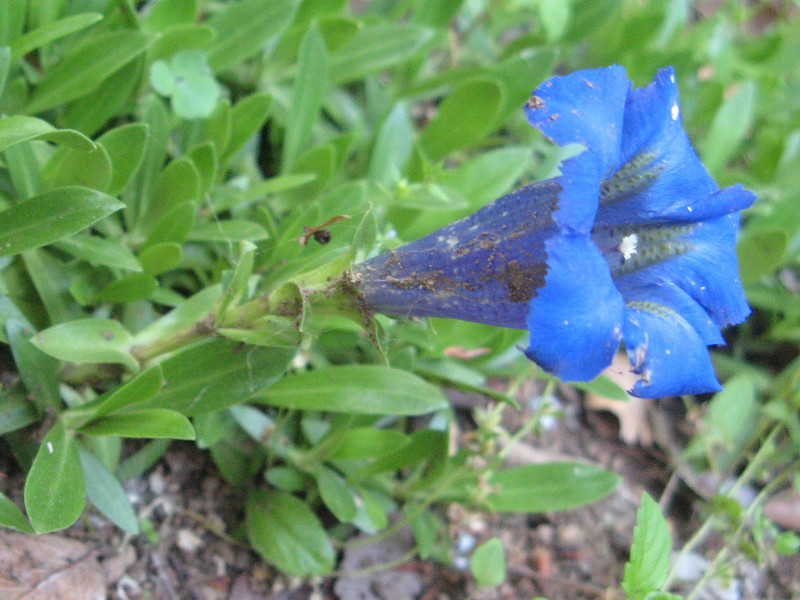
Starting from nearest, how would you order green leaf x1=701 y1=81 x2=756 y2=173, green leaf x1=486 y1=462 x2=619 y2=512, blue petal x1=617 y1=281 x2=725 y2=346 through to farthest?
blue petal x1=617 y1=281 x2=725 y2=346
green leaf x1=486 y1=462 x2=619 y2=512
green leaf x1=701 y1=81 x2=756 y2=173

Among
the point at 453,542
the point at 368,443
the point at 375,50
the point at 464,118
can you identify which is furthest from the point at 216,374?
the point at 375,50

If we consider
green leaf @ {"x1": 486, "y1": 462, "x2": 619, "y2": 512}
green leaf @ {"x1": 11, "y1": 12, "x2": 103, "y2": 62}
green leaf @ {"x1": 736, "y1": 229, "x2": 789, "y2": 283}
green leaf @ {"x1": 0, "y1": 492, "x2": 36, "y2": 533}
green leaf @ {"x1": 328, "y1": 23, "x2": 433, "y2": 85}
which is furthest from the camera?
green leaf @ {"x1": 736, "y1": 229, "x2": 789, "y2": 283}

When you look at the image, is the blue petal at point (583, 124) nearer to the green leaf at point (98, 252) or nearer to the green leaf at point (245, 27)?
the green leaf at point (98, 252)

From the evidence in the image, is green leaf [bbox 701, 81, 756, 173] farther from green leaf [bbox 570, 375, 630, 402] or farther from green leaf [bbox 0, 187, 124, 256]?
green leaf [bbox 0, 187, 124, 256]

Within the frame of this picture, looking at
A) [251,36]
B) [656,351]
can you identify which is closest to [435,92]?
[251,36]

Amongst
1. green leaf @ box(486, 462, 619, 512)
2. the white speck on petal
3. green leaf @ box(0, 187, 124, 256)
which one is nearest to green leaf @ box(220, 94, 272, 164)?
green leaf @ box(0, 187, 124, 256)

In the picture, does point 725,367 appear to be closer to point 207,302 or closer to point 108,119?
point 207,302

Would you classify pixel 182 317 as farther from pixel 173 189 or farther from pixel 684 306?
pixel 684 306
